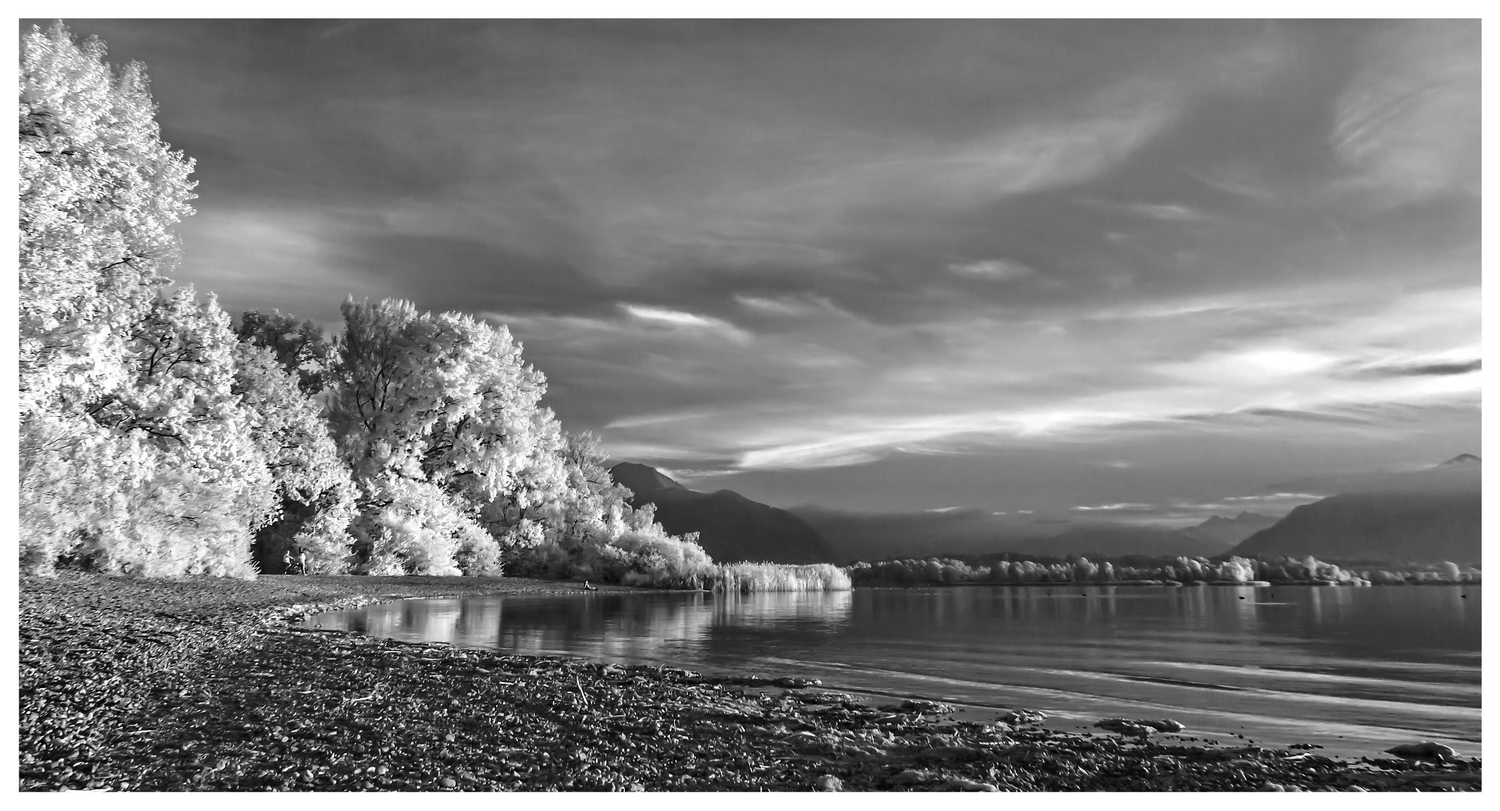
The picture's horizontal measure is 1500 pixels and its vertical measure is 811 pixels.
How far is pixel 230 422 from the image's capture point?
14898mm

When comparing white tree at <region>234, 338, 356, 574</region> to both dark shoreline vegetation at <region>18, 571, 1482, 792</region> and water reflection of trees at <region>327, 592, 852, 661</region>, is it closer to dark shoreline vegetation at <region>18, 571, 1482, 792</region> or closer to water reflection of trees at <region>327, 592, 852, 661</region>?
water reflection of trees at <region>327, 592, 852, 661</region>

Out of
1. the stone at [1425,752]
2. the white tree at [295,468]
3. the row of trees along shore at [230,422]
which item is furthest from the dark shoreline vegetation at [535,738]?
the white tree at [295,468]

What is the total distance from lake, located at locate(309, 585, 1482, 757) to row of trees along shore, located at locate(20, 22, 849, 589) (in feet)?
13.8

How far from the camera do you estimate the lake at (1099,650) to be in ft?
19.8

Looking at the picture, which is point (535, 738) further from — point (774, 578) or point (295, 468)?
point (774, 578)

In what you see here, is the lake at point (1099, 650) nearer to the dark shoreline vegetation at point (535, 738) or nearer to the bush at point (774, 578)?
the dark shoreline vegetation at point (535, 738)

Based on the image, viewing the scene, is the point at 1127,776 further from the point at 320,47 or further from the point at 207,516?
the point at 207,516

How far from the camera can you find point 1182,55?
7809 millimetres

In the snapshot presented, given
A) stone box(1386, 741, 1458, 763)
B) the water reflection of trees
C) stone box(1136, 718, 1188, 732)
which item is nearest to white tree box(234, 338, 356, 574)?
the water reflection of trees

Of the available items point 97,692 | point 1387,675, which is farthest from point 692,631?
point 1387,675

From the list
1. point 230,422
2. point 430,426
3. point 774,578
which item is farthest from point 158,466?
point 774,578

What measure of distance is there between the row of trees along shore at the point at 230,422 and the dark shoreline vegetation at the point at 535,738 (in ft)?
19.0

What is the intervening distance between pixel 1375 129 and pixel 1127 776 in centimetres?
718

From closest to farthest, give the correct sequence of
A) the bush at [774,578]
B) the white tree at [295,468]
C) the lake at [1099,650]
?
1. the lake at [1099,650]
2. the white tree at [295,468]
3. the bush at [774,578]
